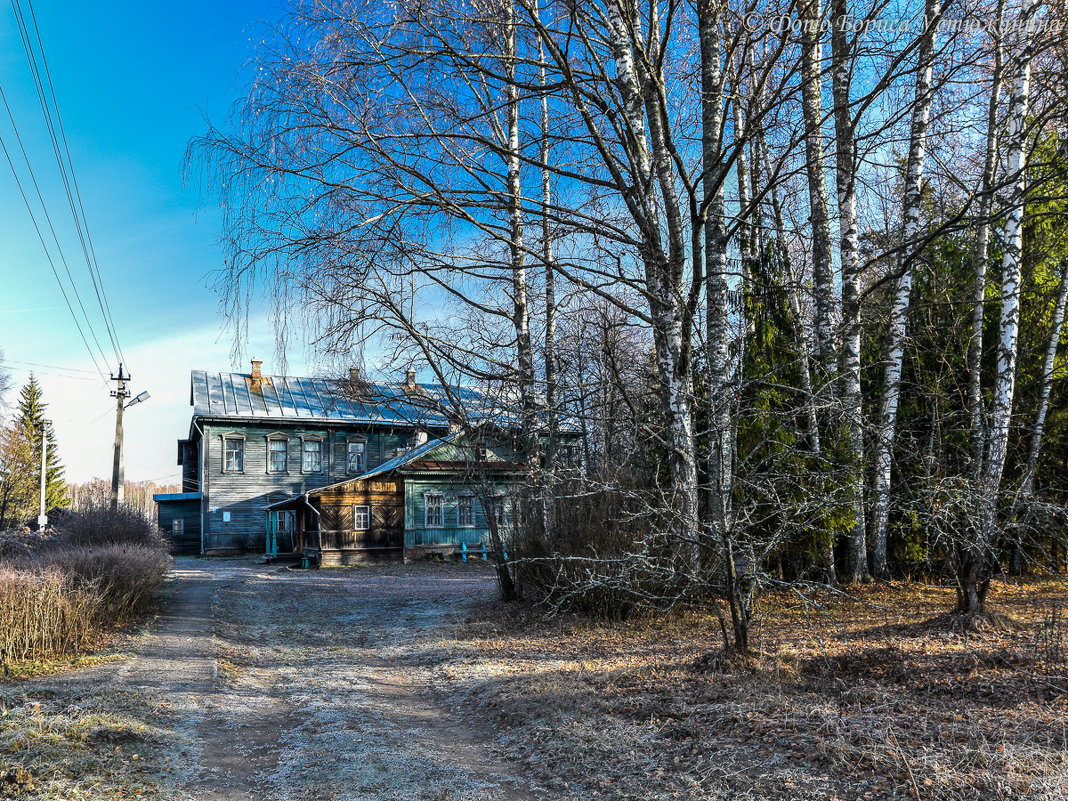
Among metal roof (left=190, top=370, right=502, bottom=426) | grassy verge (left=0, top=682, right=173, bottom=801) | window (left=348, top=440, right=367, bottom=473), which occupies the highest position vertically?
metal roof (left=190, top=370, right=502, bottom=426)

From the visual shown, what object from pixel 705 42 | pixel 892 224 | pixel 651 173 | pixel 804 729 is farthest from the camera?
pixel 892 224

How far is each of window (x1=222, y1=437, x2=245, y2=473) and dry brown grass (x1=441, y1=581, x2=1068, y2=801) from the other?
25.5 meters

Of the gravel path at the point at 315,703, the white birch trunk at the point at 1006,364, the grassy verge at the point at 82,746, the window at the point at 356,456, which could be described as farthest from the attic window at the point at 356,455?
the white birch trunk at the point at 1006,364

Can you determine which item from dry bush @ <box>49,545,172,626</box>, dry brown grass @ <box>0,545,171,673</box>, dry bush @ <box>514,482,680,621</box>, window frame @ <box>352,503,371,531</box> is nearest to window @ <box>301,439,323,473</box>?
window frame @ <box>352,503,371,531</box>

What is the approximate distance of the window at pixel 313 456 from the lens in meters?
32.8

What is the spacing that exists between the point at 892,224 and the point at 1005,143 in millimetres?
8562

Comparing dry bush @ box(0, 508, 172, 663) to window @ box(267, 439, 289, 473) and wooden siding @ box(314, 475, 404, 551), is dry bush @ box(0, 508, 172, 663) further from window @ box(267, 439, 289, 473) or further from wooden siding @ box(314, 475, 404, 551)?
window @ box(267, 439, 289, 473)

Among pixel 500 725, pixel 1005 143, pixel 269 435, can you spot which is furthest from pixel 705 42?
pixel 269 435

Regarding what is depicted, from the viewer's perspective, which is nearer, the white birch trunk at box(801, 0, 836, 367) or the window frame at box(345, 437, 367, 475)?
the white birch trunk at box(801, 0, 836, 367)

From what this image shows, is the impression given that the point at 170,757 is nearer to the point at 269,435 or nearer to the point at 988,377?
the point at 988,377

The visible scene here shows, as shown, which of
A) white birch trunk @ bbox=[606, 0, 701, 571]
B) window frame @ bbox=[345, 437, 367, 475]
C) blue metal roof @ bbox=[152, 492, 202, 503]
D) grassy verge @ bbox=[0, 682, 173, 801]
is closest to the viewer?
grassy verge @ bbox=[0, 682, 173, 801]

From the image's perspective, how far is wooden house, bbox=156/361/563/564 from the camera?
26.9 meters

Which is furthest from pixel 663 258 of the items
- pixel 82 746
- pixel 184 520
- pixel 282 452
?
pixel 184 520

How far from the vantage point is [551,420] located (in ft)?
38.5
